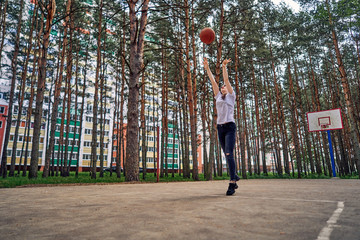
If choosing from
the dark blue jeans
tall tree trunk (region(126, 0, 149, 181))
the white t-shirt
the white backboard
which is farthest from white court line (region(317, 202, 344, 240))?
the white backboard

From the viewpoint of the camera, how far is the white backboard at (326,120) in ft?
50.0

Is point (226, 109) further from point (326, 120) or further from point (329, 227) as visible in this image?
point (326, 120)

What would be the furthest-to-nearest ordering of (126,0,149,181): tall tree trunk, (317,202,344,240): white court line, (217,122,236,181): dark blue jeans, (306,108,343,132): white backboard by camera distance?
(306,108,343,132): white backboard
(126,0,149,181): tall tree trunk
(217,122,236,181): dark blue jeans
(317,202,344,240): white court line

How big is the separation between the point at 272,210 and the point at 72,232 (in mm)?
1639

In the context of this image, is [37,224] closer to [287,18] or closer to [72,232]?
[72,232]

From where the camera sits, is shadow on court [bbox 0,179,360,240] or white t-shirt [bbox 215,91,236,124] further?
white t-shirt [bbox 215,91,236,124]

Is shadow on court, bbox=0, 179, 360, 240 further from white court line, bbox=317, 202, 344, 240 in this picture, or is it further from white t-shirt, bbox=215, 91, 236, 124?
white t-shirt, bbox=215, 91, 236, 124

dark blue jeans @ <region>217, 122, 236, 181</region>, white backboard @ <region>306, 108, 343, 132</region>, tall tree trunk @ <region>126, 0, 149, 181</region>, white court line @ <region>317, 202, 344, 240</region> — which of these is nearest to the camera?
white court line @ <region>317, 202, 344, 240</region>

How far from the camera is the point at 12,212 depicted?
2037mm

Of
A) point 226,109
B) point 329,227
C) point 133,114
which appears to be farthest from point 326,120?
point 329,227

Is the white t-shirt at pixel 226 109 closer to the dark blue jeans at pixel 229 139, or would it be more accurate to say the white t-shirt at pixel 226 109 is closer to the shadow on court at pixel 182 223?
the dark blue jeans at pixel 229 139

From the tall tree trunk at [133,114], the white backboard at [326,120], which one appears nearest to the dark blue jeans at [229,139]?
the tall tree trunk at [133,114]

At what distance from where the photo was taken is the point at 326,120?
15945mm

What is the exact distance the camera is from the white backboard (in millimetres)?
15234
